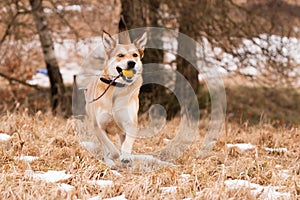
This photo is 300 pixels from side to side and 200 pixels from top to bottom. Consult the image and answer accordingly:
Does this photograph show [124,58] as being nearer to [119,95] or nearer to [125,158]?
[119,95]

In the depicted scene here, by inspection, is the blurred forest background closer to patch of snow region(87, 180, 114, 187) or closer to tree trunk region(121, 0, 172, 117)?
tree trunk region(121, 0, 172, 117)

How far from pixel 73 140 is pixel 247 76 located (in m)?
5.37

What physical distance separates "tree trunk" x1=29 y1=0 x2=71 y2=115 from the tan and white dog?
4922mm

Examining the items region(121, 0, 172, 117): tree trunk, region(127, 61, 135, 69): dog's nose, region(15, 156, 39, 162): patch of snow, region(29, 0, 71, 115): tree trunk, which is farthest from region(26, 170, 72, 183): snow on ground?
region(29, 0, 71, 115): tree trunk

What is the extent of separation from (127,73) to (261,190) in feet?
4.20

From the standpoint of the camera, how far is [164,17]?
30.8 feet

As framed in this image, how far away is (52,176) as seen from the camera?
12.5 ft

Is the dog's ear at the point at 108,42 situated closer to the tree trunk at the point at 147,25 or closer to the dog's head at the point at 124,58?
the dog's head at the point at 124,58

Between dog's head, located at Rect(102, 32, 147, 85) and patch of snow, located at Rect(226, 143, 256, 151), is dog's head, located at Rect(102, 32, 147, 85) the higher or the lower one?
the higher one

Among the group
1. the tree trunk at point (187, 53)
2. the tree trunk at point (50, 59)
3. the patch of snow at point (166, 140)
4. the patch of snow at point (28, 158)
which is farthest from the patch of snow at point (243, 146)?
the tree trunk at point (50, 59)

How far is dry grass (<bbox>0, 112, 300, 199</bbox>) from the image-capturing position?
349cm

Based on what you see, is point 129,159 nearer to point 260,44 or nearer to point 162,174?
point 162,174

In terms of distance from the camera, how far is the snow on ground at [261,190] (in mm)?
3514

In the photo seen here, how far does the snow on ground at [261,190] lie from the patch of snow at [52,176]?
1144 millimetres
